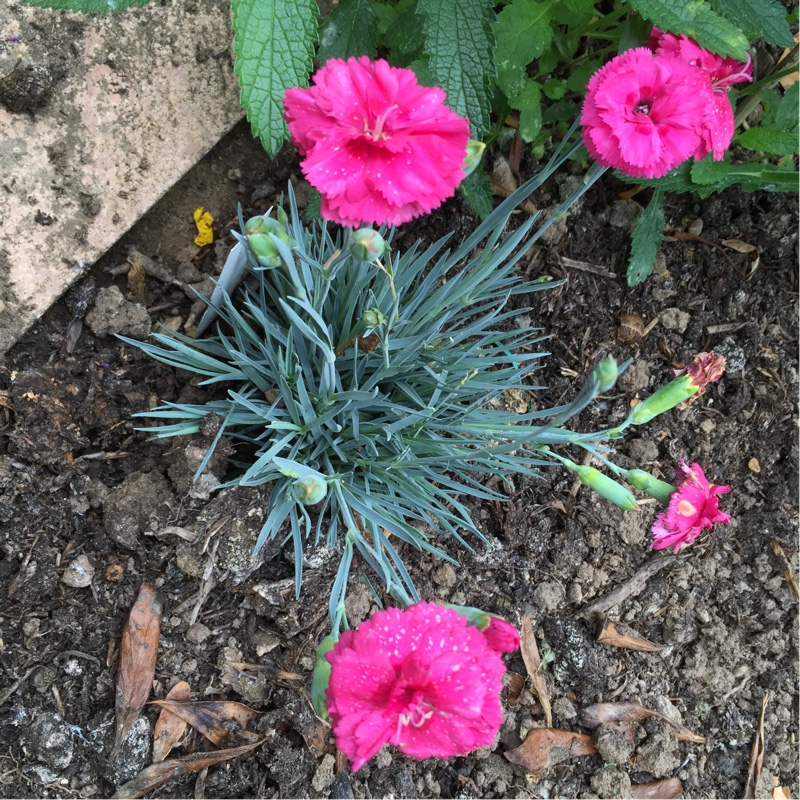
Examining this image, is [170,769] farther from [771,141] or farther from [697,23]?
[771,141]

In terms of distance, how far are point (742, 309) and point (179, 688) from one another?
1505mm

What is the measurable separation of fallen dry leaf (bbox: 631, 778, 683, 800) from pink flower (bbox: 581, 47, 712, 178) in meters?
1.24

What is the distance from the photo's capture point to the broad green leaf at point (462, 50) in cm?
105

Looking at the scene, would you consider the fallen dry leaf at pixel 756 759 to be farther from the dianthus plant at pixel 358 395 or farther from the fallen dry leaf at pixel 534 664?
the dianthus plant at pixel 358 395

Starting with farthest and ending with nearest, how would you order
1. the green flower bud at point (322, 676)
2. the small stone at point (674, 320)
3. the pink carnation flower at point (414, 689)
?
the small stone at point (674, 320) → the green flower bud at point (322, 676) → the pink carnation flower at point (414, 689)

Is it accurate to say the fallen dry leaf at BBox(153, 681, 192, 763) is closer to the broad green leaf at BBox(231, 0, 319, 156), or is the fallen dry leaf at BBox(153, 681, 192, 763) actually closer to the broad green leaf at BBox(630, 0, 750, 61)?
the broad green leaf at BBox(231, 0, 319, 156)

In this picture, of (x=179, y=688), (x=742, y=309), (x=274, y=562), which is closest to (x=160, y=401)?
(x=274, y=562)

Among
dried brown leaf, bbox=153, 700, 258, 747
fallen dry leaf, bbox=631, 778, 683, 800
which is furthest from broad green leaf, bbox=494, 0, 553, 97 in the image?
fallen dry leaf, bbox=631, 778, 683, 800

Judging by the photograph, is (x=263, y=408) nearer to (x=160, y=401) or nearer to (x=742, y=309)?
(x=160, y=401)

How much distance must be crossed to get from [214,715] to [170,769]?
0.11 metres

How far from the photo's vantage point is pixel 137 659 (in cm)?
123

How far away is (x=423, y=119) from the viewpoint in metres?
0.82

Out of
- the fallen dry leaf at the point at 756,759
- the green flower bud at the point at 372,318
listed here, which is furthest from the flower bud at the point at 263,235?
the fallen dry leaf at the point at 756,759

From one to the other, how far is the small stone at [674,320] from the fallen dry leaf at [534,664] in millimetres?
760
